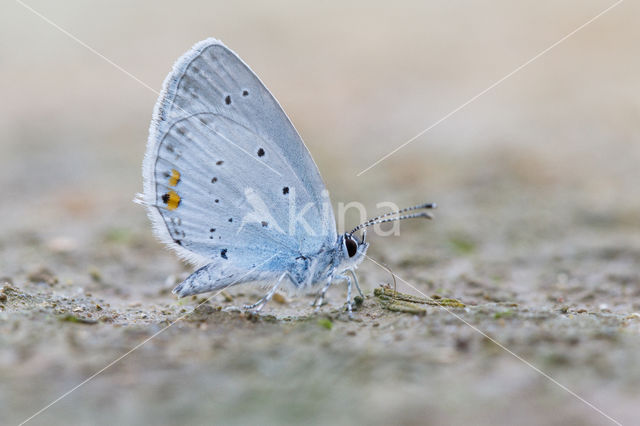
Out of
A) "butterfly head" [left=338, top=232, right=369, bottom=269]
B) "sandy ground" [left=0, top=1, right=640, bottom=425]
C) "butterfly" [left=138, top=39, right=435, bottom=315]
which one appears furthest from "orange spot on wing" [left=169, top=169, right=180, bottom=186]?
"butterfly head" [left=338, top=232, right=369, bottom=269]

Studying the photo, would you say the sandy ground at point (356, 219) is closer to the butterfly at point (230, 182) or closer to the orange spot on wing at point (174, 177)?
the butterfly at point (230, 182)

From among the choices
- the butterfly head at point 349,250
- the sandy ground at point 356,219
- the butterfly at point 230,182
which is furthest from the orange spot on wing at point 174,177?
the butterfly head at point 349,250

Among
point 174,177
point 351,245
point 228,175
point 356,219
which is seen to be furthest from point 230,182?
point 356,219

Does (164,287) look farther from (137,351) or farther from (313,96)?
(313,96)

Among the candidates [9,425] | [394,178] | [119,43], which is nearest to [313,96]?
[394,178]

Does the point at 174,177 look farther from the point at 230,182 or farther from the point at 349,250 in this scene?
the point at 349,250

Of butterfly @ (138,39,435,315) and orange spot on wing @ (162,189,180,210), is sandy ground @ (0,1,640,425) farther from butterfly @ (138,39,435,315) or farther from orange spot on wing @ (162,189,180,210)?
orange spot on wing @ (162,189,180,210)
